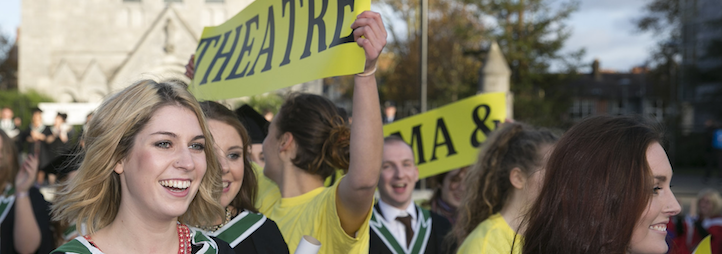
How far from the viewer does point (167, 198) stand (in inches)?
84.7

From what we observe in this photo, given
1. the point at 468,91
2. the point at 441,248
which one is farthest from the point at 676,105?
the point at 441,248

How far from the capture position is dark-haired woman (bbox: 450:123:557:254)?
321 centimetres

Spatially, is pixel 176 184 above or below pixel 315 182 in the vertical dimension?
above

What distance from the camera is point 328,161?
10.6ft

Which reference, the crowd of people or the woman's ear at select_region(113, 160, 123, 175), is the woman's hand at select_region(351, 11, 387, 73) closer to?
the crowd of people

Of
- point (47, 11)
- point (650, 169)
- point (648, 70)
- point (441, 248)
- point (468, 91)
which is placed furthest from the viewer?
point (648, 70)

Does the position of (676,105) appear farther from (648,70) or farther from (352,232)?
(352,232)

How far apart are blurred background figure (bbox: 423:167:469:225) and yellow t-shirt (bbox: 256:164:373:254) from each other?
221 cm

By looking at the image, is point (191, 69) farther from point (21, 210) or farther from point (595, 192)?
point (595, 192)

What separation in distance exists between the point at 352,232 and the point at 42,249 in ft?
9.54

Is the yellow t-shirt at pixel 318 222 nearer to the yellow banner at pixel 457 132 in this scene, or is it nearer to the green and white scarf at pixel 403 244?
the green and white scarf at pixel 403 244

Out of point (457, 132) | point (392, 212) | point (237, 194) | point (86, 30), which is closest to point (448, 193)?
point (457, 132)

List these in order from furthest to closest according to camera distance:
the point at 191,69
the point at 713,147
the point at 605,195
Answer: the point at 713,147, the point at 191,69, the point at 605,195

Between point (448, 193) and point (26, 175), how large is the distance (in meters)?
3.19
